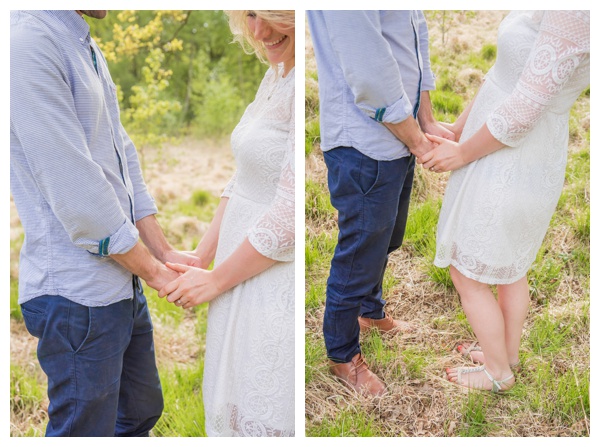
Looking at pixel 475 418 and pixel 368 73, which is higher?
pixel 368 73

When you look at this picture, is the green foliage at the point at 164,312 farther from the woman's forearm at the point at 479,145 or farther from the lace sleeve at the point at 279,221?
the woman's forearm at the point at 479,145

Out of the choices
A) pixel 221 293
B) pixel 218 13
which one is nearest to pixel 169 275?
pixel 221 293

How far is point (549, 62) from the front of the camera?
4.42ft

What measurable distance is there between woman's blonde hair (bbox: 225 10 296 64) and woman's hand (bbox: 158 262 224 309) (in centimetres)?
59

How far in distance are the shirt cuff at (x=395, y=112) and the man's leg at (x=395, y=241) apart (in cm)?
31

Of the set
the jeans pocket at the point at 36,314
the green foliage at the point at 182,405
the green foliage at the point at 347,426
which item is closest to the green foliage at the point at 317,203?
the green foliage at the point at 347,426

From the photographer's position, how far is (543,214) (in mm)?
1553

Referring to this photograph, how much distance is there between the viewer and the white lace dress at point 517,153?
1.35m

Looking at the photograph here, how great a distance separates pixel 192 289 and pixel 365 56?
693 mm

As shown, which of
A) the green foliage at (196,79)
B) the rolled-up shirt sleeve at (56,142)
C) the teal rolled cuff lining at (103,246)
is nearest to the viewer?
the rolled-up shirt sleeve at (56,142)

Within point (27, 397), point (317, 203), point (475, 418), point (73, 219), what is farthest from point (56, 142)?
point (27, 397)

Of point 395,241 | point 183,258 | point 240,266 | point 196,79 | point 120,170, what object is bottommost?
Result: point 196,79

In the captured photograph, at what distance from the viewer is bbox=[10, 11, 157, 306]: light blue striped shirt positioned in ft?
3.74

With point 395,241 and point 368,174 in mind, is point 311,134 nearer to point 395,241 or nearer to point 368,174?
point 368,174
